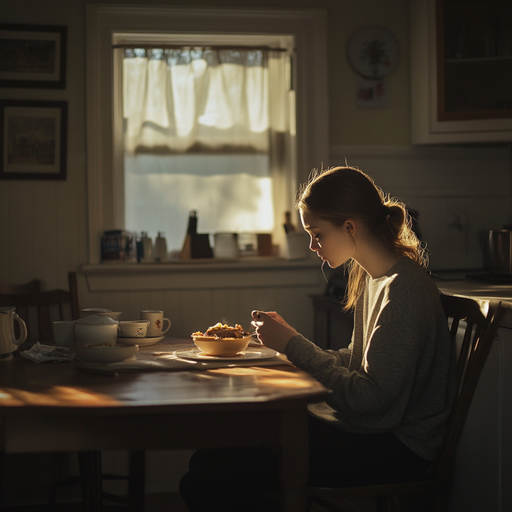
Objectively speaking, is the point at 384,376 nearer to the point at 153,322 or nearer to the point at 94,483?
the point at 153,322

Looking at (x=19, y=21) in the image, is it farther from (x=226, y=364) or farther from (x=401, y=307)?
(x=401, y=307)

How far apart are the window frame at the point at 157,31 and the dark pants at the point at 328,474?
1569mm

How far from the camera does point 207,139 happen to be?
283 cm

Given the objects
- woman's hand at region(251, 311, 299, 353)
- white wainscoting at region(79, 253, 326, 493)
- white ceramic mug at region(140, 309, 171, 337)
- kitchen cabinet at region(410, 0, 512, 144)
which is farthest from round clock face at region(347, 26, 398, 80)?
woman's hand at region(251, 311, 299, 353)

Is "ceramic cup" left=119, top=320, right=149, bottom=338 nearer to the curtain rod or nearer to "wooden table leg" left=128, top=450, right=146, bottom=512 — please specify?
"wooden table leg" left=128, top=450, right=146, bottom=512

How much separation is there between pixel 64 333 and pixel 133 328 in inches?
7.7

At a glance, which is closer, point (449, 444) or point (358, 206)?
point (449, 444)

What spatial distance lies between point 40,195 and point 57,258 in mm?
306

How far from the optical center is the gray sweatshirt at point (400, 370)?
1.17 m

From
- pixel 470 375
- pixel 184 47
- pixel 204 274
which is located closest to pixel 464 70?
pixel 184 47

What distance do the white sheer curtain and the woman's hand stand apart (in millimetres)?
1487

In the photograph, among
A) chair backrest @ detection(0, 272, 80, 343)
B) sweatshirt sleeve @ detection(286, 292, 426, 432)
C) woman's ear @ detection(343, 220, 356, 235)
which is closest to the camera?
sweatshirt sleeve @ detection(286, 292, 426, 432)

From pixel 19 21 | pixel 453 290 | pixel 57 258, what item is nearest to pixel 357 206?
pixel 453 290

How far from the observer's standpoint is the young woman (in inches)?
46.6
